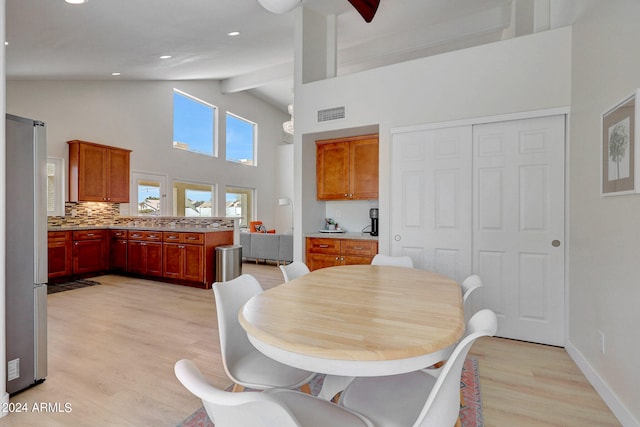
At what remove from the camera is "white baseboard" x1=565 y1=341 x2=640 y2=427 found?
1.79 m

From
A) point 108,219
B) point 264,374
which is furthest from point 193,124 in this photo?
point 264,374

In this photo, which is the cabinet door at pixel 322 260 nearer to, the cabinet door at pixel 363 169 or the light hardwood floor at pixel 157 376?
the cabinet door at pixel 363 169

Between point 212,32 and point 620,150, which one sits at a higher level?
point 212,32

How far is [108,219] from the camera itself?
6.25 metres

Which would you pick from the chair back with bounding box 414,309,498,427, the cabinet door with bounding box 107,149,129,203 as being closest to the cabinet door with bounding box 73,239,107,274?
the cabinet door with bounding box 107,149,129,203

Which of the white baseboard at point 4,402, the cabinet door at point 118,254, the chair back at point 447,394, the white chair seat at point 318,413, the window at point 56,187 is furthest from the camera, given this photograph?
the cabinet door at point 118,254

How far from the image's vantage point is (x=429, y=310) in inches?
57.7

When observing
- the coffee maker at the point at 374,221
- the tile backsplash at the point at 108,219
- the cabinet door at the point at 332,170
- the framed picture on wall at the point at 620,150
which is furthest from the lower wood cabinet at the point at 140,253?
the framed picture on wall at the point at 620,150

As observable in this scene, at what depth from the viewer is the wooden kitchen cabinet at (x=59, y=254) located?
500cm

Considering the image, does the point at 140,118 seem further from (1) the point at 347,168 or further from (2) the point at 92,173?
(1) the point at 347,168

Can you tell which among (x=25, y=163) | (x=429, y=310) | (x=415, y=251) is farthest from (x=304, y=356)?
(x=415, y=251)

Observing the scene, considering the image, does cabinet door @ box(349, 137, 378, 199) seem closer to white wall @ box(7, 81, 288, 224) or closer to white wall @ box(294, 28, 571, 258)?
white wall @ box(294, 28, 571, 258)

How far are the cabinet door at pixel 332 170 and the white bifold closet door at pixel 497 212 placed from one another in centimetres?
95

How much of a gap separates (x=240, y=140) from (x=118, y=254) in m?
4.74
